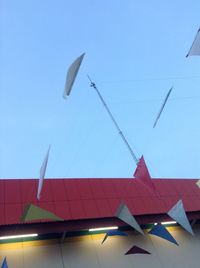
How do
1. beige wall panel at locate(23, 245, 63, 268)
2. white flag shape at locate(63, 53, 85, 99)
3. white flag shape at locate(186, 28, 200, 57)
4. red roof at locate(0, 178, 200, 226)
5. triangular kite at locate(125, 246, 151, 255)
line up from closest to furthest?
1. white flag shape at locate(186, 28, 200, 57)
2. white flag shape at locate(63, 53, 85, 99)
3. beige wall panel at locate(23, 245, 63, 268)
4. red roof at locate(0, 178, 200, 226)
5. triangular kite at locate(125, 246, 151, 255)

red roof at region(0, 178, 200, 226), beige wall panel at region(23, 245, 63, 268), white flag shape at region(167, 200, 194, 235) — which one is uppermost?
red roof at region(0, 178, 200, 226)

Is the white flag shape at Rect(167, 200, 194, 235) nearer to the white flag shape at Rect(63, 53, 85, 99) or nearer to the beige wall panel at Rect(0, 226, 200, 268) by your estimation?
the beige wall panel at Rect(0, 226, 200, 268)

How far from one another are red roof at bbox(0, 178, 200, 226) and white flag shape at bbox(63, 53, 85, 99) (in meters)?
3.40

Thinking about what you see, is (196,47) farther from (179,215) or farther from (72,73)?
(179,215)

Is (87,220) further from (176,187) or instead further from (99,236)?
(176,187)

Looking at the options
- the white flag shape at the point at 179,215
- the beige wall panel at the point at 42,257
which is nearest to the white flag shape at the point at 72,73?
the white flag shape at the point at 179,215

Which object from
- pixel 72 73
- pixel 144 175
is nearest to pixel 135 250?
pixel 144 175

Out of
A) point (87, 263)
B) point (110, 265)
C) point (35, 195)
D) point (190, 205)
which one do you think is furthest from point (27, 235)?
point (190, 205)

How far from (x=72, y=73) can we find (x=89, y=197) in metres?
4.19

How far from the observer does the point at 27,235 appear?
8117 millimetres

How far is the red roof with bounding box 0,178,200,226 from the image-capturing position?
28.2ft

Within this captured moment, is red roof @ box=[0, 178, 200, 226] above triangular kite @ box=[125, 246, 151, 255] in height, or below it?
above

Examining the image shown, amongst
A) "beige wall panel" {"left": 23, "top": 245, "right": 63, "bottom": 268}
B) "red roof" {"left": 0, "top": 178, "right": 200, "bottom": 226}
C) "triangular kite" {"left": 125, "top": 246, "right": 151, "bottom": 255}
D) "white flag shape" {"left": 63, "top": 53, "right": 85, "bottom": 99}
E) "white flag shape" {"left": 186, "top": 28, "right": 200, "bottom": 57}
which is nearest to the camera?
"white flag shape" {"left": 186, "top": 28, "right": 200, "bottom": 57}

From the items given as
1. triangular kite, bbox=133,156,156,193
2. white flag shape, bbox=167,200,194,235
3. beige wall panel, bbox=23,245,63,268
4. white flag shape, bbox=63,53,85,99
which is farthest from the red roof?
white flag shape, bbox=63,53,85,99
